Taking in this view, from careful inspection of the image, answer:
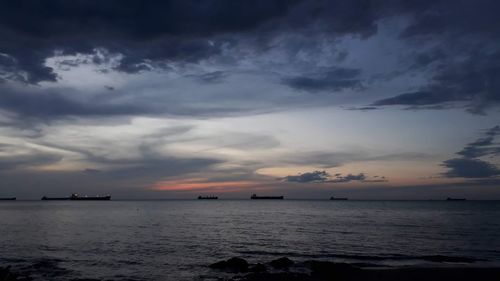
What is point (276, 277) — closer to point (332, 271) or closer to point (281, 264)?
point (332, 271)

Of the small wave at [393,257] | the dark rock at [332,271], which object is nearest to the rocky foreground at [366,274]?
the dark rock at [332,271]

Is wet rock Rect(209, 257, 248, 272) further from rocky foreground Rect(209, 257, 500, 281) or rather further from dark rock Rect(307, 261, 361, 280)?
dark rock Rect(307, 261, 361, 280)

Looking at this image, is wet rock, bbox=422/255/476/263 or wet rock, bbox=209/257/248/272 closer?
wet rock, bbox=209/257/248/272

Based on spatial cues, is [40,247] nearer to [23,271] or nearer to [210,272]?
[23,271]

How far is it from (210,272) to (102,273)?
9696 mm

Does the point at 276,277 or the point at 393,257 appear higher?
the point at 276,277

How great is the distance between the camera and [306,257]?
45.7 m

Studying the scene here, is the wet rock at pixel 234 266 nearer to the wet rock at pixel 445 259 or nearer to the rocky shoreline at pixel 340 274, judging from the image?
the rocky shoreline at pixel 340 274

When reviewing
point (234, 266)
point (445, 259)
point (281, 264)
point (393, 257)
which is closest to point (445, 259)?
point (445, 259)

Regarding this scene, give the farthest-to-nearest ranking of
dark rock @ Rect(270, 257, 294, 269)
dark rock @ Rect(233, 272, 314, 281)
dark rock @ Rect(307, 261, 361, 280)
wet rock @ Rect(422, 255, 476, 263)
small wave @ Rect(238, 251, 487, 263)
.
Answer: small wave @ Rect(238, 251, 487, 263) < wet rock @ Rect(422, 255, 476, 263) < dark rock @ Rect(270, 257, 294, 269) < dark rock @ Rect(307, 261, 361, 280) < dark rock @ Rect(233, 272, 314, 281)

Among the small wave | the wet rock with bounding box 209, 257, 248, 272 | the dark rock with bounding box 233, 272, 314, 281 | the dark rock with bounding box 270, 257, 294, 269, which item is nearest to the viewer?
the dark rock with bounding box 233, 272, 314, 281

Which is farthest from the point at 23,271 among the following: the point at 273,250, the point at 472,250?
the point at 472,250

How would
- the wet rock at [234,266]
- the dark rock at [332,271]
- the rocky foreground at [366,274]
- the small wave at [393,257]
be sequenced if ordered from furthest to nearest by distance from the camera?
the small wave at [393,257] < the wet rock at [234,266] < the dark rock at [332,271] < the rocky foreground at [366,274]

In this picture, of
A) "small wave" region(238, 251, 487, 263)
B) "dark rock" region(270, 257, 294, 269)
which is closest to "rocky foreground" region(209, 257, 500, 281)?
"dark rock" region(270, 257, 294, 269)
